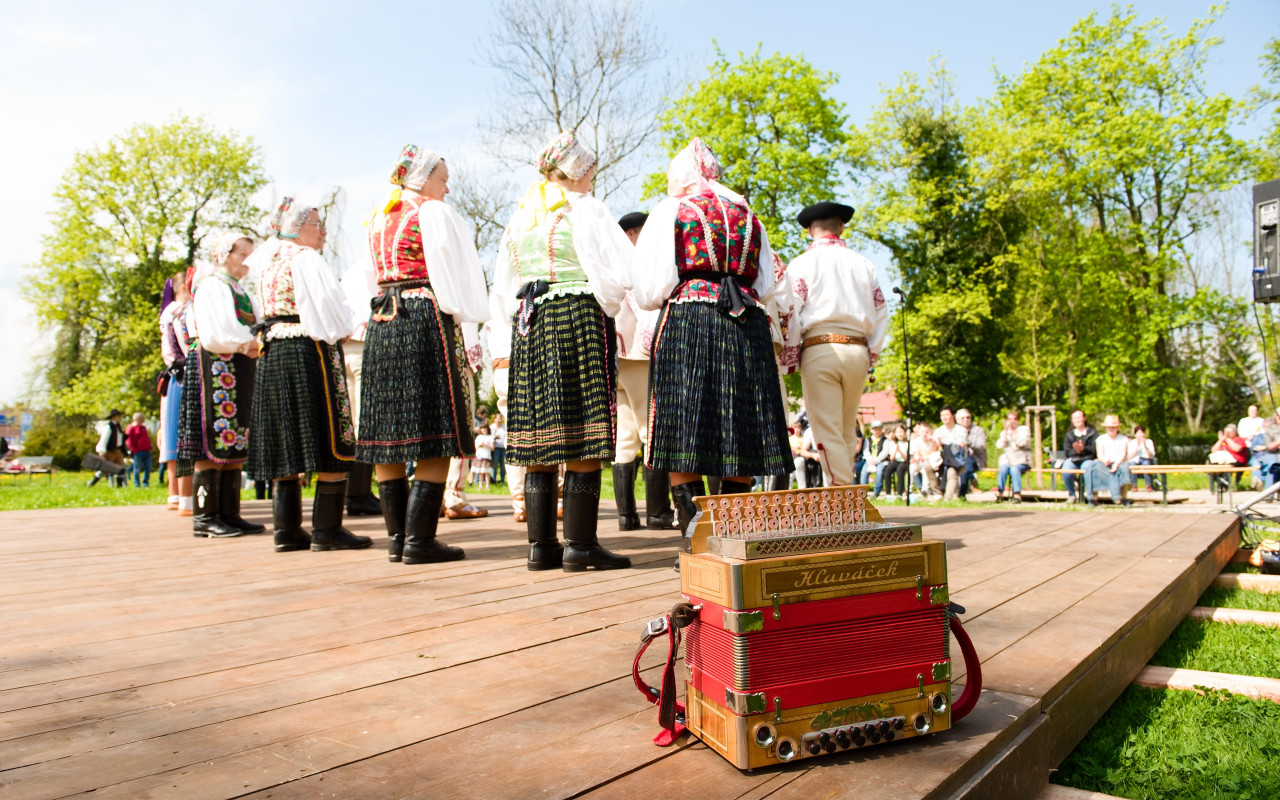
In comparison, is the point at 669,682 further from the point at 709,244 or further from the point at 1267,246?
the point at 1267,246

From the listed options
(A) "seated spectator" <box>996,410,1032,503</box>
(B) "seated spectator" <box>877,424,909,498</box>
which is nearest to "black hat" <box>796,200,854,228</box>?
(A) "seated spectator" <box>996,410,1032,503</box>

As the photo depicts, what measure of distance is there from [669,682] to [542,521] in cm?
209

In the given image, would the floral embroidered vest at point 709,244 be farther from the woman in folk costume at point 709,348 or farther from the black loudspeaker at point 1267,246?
the black loudspeaker at point 1267,246

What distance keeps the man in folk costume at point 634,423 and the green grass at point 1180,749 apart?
118 inches

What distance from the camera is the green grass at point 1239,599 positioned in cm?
431

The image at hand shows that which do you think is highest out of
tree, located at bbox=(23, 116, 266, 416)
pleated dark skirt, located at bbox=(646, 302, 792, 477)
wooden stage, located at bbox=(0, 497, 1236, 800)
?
tree, located at bbox=(23, 116, 266, 416)

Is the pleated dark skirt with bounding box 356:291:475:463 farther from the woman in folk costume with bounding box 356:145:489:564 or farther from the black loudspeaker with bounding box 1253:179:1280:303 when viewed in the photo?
the black loudspeaker with bounding box 1253:179:1280:303

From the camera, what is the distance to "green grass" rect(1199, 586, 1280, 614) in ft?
14.2

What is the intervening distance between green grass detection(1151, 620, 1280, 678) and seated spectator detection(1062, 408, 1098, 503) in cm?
843

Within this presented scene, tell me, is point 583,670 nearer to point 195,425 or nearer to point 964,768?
point 964,768

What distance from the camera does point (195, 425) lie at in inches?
219

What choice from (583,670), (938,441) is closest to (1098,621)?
(583,670)

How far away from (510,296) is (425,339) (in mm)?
460

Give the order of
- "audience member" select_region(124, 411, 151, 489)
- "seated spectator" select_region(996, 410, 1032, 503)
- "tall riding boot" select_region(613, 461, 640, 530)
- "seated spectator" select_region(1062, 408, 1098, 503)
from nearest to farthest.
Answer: "tall riding boot" select_region(613, 461, 640, 530)
"seated spectator" select_region(1062, 408, 1098, 503)
"seated spectator" select_region(996, 410, 1032, 503)
"audience member" select_region(124, 411, 151, 489)
